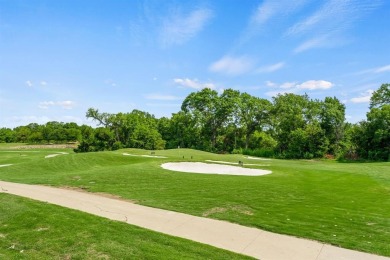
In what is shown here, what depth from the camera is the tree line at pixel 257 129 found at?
43.4m

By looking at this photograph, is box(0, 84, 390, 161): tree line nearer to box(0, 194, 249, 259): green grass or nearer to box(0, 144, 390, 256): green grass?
box(0, 144, 390, 256): green grass

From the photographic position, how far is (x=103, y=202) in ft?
35.7

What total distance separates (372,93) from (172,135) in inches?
1690

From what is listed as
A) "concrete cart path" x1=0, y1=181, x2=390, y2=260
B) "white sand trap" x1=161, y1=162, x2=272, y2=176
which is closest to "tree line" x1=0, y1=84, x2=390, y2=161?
"white sand trap" x1=161, y1=162, x2=272, y2=176

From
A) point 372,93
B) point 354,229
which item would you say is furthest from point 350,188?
point 372,93

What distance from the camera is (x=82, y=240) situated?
6887 mm

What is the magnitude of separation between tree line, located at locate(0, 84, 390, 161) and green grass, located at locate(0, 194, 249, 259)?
40.9 metres

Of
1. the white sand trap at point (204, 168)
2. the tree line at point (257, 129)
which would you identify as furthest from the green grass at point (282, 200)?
the tree line at point (257, 129)

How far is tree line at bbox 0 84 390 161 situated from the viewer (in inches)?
1707

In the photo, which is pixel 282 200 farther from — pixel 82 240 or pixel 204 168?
pixel 204 168

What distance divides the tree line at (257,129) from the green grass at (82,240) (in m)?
40.9

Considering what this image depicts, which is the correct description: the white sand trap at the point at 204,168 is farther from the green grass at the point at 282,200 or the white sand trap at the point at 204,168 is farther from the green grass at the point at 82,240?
the green grass at the point at 82,240

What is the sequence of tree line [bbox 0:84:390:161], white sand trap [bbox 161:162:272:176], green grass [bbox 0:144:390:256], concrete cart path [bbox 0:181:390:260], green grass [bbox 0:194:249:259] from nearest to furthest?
green grass [bbox 0:194:249:259] < concrete cart path [bbox 0:181:390:260] < green grass [bbox 0:144:390:256] < white sand trap [bbox 161:162:272:176] < tree line [bbox 0:84:390:161]

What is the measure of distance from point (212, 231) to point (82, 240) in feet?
10.9
